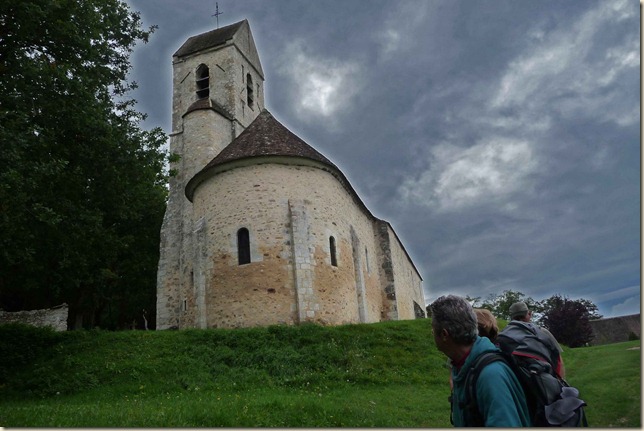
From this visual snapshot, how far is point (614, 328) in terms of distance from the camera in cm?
3397

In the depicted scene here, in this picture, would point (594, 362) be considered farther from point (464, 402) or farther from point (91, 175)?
point (91, 175)

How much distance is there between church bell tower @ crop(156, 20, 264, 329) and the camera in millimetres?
21844

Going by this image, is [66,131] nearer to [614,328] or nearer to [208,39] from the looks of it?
[208,39]

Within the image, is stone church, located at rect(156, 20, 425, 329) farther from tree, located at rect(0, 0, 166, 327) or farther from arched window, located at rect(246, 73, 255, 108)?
arched window, located at rect(246, 73, 255, 108)

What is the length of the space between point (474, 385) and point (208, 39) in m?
30.9

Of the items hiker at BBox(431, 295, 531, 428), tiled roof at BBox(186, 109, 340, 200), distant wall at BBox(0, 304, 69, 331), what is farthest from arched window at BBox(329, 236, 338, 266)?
hiker at BBox(431, 295, 531, 428)

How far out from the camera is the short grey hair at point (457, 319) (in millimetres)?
2936

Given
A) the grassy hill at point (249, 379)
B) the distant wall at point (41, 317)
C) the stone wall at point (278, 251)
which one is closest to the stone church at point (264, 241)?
the stone wall at point (278, 251)

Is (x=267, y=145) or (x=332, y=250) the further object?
(x=267, y=145)

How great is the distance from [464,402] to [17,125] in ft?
34.8

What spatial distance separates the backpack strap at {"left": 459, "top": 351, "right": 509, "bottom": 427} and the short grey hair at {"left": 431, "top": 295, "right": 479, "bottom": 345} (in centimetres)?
21

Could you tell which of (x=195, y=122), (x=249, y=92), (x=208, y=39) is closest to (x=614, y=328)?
(x=249, y=92)

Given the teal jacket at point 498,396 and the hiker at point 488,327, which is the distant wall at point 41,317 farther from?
the teal jacket at point 498,396

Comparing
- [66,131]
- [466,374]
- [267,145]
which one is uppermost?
[267,145]
